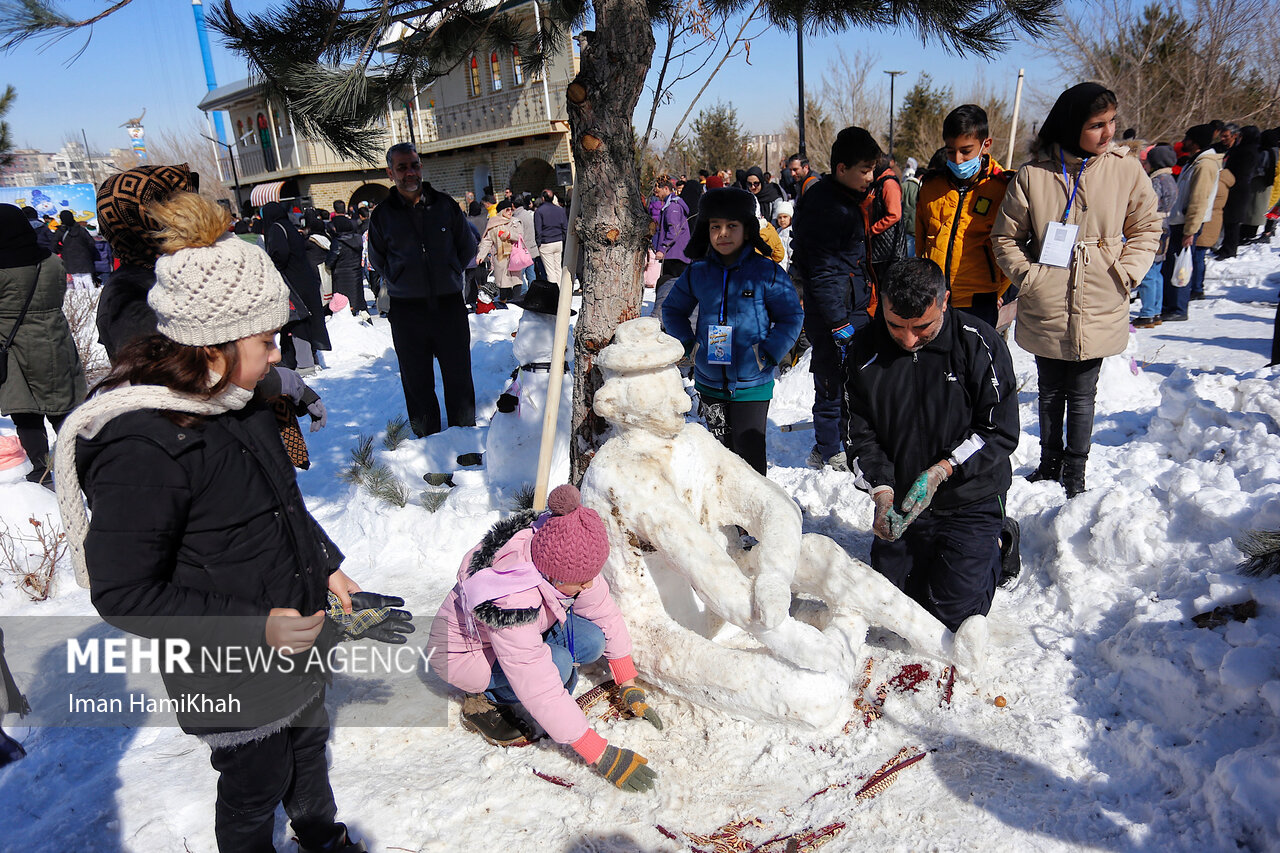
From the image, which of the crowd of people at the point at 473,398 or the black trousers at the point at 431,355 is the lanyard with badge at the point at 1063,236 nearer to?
the crowd of people at the point at 473,398

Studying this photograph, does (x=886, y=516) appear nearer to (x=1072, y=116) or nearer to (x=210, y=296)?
(x=1072, y=116)

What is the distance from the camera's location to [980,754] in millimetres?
2408

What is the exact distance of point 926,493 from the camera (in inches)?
110

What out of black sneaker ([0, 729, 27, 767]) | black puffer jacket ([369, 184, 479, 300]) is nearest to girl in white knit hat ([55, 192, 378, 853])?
black sneaker ([0, 729, 27, 767])

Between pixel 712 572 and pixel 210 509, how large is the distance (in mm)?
1447

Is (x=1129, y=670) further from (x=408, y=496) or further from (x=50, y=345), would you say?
(x=50, y=345)

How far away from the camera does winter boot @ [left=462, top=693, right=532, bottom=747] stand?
2617mm

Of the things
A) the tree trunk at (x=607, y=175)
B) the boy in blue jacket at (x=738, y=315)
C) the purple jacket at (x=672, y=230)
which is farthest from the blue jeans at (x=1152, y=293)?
the tree trunk at (x=607, y=175)

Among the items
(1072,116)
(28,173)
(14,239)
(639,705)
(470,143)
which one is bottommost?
(639,705)

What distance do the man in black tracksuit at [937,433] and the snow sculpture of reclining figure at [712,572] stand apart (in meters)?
0.36

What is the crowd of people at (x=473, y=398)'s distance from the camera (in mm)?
1603

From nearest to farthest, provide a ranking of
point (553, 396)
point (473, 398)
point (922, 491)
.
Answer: point (922, 491) → point (553, 396) → point (473, 398)

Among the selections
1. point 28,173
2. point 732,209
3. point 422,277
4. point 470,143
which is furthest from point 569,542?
point 28,173

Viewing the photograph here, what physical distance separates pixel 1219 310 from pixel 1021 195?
6195 mm
